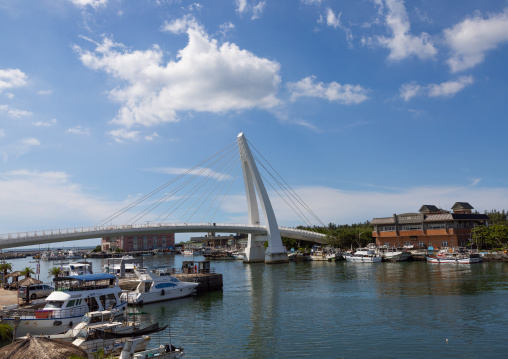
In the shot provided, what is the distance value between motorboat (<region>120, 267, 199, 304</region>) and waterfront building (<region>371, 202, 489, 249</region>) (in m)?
55.9

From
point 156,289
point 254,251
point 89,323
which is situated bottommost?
point 254,251

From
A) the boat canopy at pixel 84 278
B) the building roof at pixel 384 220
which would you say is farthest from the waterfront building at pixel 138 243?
the boat canopy at pixel 84 278

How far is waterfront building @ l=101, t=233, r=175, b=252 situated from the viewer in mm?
177750

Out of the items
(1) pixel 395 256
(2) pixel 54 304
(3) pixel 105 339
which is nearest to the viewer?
(3) pixel 105 339

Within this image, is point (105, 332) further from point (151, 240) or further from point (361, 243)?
point (151, 240)

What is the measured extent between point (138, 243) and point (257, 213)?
117 metres

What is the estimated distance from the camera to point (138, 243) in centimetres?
18262

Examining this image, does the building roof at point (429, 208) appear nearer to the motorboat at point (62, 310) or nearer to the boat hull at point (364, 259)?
the boat hull at point (364, 259)

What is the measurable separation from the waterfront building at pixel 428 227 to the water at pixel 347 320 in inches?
1406

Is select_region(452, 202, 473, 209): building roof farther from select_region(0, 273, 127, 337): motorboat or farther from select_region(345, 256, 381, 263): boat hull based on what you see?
select_region(0, 273, 127, 337): motorboat

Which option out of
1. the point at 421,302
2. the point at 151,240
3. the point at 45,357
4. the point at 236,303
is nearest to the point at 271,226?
the point at 236,303

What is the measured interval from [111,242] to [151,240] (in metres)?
18.0

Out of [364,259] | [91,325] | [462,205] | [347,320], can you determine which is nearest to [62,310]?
[91,325]

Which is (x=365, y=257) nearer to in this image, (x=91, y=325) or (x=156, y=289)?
(x=156, y=289)
